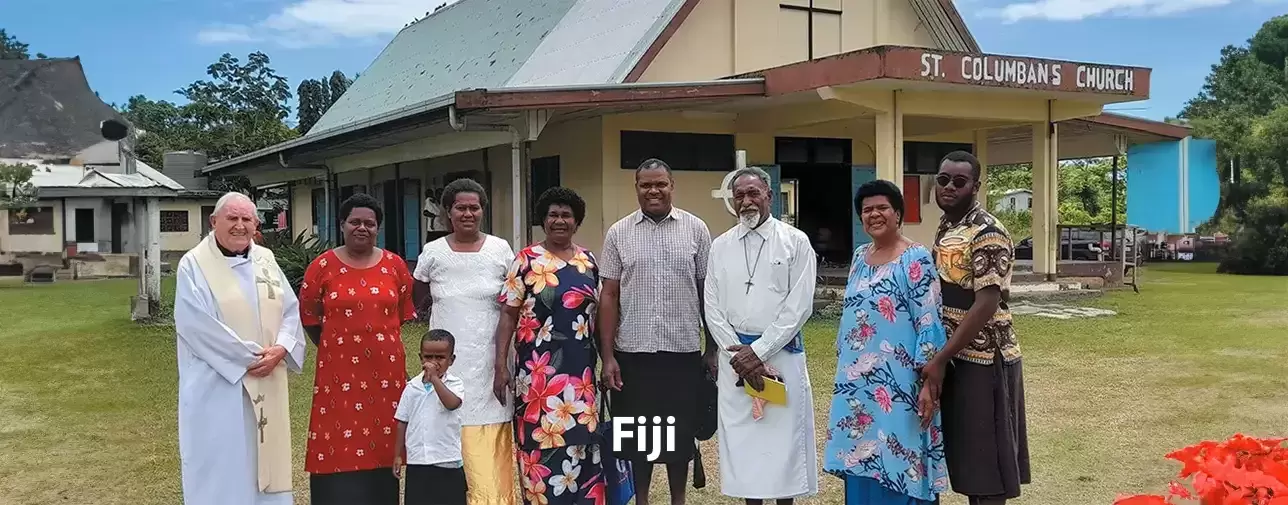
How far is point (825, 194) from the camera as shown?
57.1 feet

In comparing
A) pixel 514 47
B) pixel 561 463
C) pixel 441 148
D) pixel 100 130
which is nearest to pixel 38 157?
pixel 100 130

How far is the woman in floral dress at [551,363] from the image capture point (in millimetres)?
4082

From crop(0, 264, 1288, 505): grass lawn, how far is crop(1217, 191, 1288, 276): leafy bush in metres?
9.26

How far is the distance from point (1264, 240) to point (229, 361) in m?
23.0

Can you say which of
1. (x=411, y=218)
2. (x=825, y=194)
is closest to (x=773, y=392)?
(x=825, y=194)

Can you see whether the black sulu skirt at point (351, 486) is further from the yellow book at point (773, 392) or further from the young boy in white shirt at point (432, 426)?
the yellow book at point (773, 392)

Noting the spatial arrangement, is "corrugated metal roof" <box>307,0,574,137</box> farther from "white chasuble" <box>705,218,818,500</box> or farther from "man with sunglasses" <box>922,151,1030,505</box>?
"man with sunglasses" <box>922,151,1030,505</box>

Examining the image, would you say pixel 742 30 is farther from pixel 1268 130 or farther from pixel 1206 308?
pixel 1268 130

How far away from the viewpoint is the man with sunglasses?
3.70 meters

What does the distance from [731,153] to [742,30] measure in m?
1.64

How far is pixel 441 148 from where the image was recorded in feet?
42.9

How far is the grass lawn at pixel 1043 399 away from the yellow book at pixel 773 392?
1136mm

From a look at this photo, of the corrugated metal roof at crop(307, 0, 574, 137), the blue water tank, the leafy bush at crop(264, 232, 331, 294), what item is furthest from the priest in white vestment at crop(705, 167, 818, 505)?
the blue water tank

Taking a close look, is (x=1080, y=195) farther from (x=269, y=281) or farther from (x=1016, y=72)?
(x=269, y=281)
